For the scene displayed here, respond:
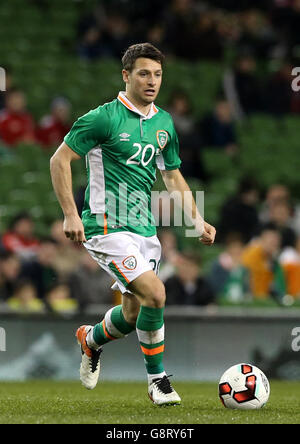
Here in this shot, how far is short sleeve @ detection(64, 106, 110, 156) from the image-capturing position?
617 centimetres

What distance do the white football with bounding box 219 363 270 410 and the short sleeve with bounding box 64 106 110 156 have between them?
1722 mm

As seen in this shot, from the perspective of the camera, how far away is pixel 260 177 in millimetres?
14742

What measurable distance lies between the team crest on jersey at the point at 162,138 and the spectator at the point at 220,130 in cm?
833

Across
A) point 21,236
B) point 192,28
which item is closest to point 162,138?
point 21,236

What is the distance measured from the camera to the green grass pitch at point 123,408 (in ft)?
17.5

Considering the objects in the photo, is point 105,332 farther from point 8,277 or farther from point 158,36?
point 158,36

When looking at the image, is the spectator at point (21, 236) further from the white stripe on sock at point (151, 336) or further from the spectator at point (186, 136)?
the white stripe on sock at point (151, 336)

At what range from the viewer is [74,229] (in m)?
A: 5.85

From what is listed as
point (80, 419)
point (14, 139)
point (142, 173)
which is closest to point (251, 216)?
point (14, 139)

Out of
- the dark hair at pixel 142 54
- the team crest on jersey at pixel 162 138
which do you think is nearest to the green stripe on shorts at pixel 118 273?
the team crest on jersey at pixel 162 138

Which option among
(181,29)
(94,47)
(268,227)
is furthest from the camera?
(181,29)

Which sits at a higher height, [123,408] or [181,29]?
[181,29]

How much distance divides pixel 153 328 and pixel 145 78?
1.60 meters
